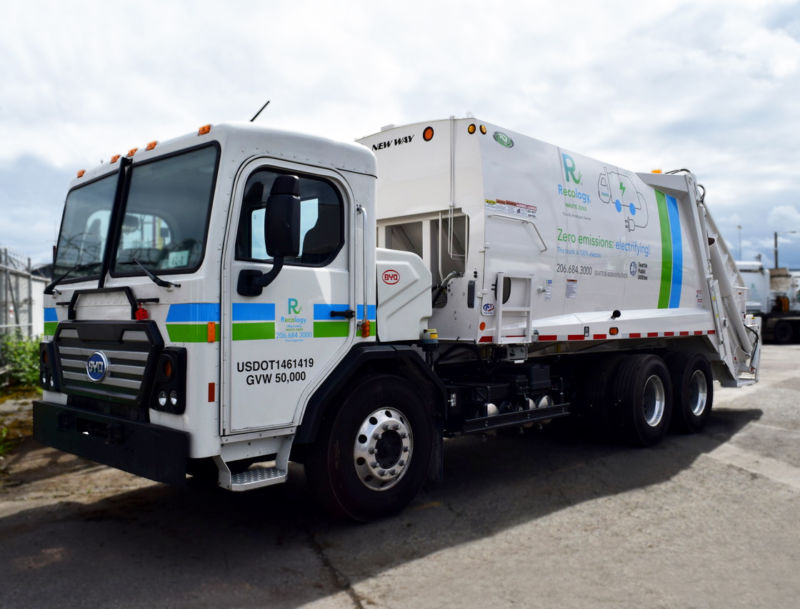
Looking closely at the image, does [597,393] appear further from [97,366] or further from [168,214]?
[97,366]

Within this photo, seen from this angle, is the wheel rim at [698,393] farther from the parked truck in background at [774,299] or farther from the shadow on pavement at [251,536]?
the parked truck in background at [774,299]

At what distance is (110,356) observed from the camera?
182 inches

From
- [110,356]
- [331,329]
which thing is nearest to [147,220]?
[110,356]

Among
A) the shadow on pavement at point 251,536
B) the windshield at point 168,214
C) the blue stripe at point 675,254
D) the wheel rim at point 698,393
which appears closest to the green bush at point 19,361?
the shadow on pavement at point 251,536

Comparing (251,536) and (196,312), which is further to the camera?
(251,536)

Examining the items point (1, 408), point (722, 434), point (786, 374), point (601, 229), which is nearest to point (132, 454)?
point (601, 229)

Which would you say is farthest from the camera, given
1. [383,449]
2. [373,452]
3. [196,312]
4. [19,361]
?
[19,361]

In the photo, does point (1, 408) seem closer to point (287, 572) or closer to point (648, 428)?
point (287, 572)

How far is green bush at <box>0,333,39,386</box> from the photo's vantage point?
35.1ft

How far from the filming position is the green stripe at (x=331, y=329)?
15.5 ft

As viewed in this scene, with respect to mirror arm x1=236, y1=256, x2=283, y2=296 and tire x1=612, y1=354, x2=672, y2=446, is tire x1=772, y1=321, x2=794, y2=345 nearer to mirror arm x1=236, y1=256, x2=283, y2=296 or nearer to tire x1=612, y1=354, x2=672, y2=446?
tire x1=612, y1=354, x2=672, y2=446

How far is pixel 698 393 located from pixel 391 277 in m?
5.32

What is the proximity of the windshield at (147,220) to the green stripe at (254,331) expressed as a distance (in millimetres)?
454

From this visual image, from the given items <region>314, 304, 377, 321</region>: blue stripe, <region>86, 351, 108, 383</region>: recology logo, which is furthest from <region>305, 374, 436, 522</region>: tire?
<region>86, 351, 108, 383</region>: recology logo
